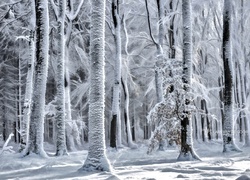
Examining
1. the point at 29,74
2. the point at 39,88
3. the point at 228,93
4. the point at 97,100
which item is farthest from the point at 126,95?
the point at 97,100

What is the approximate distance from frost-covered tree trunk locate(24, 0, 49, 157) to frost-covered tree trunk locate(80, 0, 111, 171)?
4625mm

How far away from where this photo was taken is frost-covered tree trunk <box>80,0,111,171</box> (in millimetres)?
8805

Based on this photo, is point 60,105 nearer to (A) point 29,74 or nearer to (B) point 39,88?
(B) point 39,88

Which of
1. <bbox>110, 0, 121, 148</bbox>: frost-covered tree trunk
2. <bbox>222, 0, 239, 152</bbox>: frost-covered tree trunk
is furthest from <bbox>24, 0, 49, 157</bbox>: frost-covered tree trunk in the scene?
<bbox>222, 0, 239, 152</bbox>: frost-covered tree trunk

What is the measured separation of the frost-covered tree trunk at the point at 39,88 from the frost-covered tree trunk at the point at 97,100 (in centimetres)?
462

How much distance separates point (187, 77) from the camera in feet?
38.8

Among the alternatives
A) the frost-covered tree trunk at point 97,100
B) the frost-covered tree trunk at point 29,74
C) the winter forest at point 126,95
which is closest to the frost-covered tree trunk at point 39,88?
the winter forest at point 126,95

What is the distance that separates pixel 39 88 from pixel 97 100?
4955mm

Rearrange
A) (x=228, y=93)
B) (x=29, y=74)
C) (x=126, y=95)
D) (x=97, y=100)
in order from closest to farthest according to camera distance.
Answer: (x=97, y=100) → (x=228, y=93) → (x=29, y=74) → (x=126, y=95)

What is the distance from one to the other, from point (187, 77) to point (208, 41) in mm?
14052

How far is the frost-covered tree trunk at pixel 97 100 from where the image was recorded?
880 cm

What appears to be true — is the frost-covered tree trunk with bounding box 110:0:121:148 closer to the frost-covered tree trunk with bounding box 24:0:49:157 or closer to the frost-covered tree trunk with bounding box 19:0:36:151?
the frost-covered tree trunk with bounding box 19:0:36:151

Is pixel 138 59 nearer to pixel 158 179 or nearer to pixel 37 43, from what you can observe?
pixel 37 43

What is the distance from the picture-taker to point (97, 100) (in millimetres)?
9070
